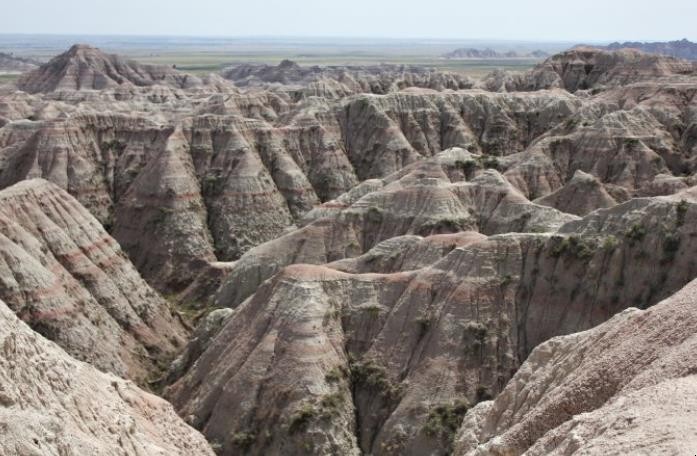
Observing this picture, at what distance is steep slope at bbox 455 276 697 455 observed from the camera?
17.9m

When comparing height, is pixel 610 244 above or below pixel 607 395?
below

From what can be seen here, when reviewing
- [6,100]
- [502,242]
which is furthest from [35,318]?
[6,100]

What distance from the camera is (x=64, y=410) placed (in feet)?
84.4

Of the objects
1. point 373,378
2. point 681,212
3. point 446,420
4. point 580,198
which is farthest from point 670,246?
point 580,198

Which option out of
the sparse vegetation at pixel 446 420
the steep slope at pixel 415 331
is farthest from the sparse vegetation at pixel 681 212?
the sparse vegetation at pixel 446 420

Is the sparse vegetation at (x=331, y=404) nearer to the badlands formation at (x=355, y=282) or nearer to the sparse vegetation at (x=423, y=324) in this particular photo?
the badlands formation at (x=355, y=282)

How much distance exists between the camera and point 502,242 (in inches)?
1779

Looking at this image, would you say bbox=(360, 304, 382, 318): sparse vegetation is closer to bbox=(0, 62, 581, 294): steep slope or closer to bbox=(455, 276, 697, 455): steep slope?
bbox=(455, 276, 697, 455): steep slope

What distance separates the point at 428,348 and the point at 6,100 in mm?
111545

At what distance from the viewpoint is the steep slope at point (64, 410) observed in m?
22.7

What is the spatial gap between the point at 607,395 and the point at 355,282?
23719 millimetres

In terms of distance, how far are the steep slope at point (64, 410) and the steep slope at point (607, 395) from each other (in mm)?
11330

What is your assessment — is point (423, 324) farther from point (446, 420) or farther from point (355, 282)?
point (446, 420)

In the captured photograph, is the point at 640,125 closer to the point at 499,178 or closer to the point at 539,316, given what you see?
the point at 499,178
